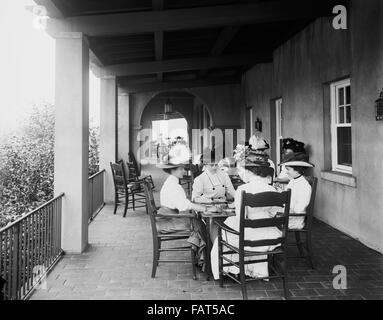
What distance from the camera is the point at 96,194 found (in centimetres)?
829

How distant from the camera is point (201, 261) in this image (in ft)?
15.0

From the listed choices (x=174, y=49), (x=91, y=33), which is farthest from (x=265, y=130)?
(x=91, y=33)

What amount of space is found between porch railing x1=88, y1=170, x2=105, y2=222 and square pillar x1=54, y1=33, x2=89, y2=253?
198 centimetres

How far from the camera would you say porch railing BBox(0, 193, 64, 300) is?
3.44 meters

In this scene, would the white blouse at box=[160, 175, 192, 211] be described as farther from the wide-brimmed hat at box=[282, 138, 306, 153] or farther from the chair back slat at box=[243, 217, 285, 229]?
the wide-brimmed hat at box=[282, 138, 306, 153]

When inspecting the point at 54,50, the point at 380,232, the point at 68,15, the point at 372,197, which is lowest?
the point at 380,232

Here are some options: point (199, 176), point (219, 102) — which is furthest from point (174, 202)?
point (219, 102)

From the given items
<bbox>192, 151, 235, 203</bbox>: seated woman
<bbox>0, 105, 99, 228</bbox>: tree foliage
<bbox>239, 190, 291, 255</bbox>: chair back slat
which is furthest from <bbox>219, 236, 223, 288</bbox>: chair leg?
<bbox>0, 105, 99, 228</bbox>: tree foliage

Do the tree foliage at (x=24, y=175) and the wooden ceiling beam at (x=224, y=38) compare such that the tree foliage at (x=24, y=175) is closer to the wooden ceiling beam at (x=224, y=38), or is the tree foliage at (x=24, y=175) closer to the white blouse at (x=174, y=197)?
the white blouse at (x=174, y=197)

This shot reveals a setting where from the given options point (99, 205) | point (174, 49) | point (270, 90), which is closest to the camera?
point (99, 205)

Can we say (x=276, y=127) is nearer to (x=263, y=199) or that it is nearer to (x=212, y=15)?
(x=212, y=15)

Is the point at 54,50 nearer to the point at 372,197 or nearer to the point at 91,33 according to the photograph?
the point at 91,33
